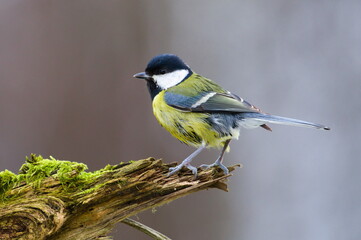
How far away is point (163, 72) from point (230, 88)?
164cm

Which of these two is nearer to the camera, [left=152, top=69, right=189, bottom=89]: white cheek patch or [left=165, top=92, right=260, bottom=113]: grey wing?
[left=165, top=92, right=260, bottom=113]: grey wing

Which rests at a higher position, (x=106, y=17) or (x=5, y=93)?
(x=106, y=17)

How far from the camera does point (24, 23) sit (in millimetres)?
3689

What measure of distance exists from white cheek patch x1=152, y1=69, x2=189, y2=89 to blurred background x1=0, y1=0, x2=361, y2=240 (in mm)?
1057

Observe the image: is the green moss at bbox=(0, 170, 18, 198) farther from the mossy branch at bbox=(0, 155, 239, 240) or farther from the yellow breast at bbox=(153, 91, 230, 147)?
the yellow breast at bbox=(153, 91, 230, 147)

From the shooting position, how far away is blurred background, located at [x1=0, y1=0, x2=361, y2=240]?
3354mm

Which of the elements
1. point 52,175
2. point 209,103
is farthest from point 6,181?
point 209,103

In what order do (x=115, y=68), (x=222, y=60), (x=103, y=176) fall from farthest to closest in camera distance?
1. (x=222, y=60)
2. (x=115, y=68)
3. (x=103, y=176)

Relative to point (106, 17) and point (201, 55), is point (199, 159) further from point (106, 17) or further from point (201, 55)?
point (106, 17)

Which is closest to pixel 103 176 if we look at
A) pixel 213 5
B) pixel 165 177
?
pixel 165 177

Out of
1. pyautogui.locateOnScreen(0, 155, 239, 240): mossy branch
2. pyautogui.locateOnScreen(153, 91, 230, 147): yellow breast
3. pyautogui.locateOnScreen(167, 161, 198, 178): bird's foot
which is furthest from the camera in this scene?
pyautogui.locateOnScreen(153, 91, 230, 147): yellow breast

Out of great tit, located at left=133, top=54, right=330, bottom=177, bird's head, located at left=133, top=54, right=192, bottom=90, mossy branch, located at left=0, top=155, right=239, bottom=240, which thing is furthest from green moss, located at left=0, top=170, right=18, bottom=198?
bird's head, located at left=133, top=54, right=192, bottom=90

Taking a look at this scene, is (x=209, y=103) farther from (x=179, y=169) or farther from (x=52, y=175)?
(x=52, y=175)

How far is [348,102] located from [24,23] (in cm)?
264
